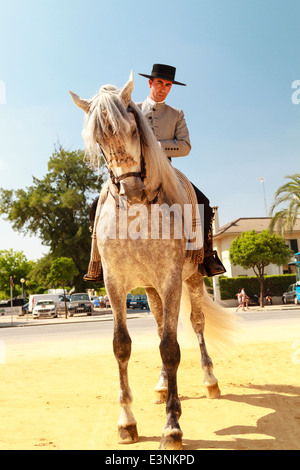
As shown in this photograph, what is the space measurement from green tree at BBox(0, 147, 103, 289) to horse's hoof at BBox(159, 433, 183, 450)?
4546cm

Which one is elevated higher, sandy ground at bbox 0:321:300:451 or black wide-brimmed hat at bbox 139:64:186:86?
black wide-brimmed hat at bbox 139:64:186:86

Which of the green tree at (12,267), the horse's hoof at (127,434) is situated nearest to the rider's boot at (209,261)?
the horse's hoof at (127,434)

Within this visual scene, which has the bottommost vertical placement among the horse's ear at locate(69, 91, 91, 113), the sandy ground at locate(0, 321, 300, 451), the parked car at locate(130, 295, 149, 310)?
the parked car at locate(130, 295, 149, 310)

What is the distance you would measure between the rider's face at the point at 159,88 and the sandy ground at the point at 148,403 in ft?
12.3

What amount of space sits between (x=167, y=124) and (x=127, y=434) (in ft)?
11.2

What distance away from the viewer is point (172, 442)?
3.56 meters

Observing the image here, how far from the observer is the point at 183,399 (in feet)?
18.2

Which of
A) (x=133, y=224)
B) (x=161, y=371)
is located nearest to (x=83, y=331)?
(x=161, y=371)

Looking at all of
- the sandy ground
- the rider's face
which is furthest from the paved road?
the rider's face

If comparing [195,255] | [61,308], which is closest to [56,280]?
[61,308]

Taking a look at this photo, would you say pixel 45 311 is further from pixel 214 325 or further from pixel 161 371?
pixel 161 371

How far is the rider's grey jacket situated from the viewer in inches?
196

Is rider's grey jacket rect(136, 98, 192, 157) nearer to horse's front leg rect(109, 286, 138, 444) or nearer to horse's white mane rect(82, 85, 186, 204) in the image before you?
horse's white mane rect(82, 85, 186, 204)
